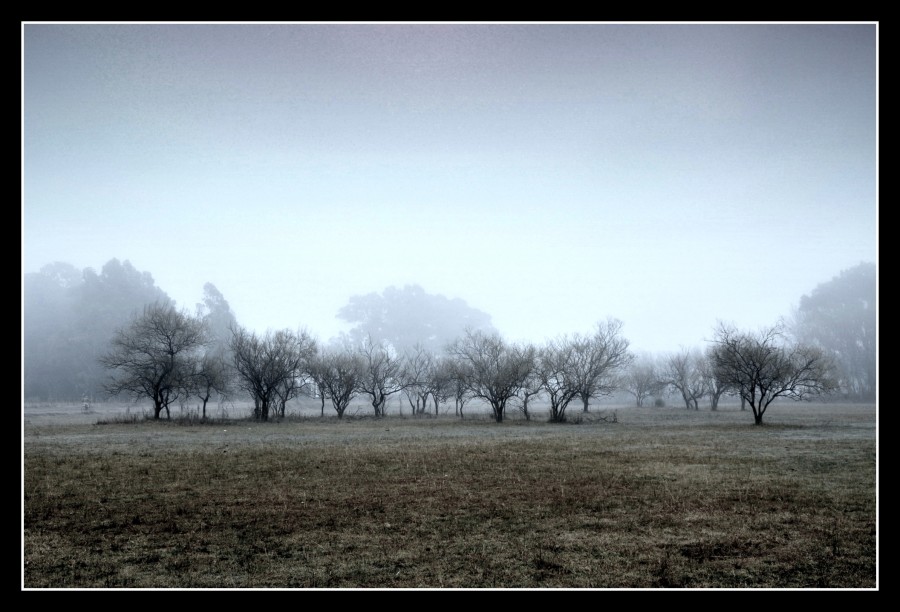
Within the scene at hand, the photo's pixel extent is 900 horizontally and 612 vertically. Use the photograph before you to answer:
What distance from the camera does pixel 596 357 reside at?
51562mm

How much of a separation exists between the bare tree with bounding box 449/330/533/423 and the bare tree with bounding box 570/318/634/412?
4.58m

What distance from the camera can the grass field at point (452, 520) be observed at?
26.9 ft

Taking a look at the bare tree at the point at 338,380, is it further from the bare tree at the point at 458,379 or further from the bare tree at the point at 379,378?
the bare tree at the point at 458,379

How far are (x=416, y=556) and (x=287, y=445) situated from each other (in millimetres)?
18531

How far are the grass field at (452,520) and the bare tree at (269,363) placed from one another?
29652 mm

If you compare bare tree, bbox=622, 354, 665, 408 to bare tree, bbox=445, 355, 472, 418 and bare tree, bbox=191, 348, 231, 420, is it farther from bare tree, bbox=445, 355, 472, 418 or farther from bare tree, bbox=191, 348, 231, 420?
bare tree, bbox=191, 348, 231, 420

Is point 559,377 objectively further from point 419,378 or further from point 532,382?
point 419,378

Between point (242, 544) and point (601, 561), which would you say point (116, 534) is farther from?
point (601, 561)

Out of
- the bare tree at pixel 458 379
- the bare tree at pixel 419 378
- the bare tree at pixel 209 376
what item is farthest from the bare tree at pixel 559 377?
the bare tree at pixel 209 376

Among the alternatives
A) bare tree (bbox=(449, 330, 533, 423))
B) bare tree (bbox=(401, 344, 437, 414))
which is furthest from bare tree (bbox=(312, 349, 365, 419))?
bare tree (bbox=(449, 330, 533, 423))

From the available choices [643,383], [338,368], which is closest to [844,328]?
[643,383]
